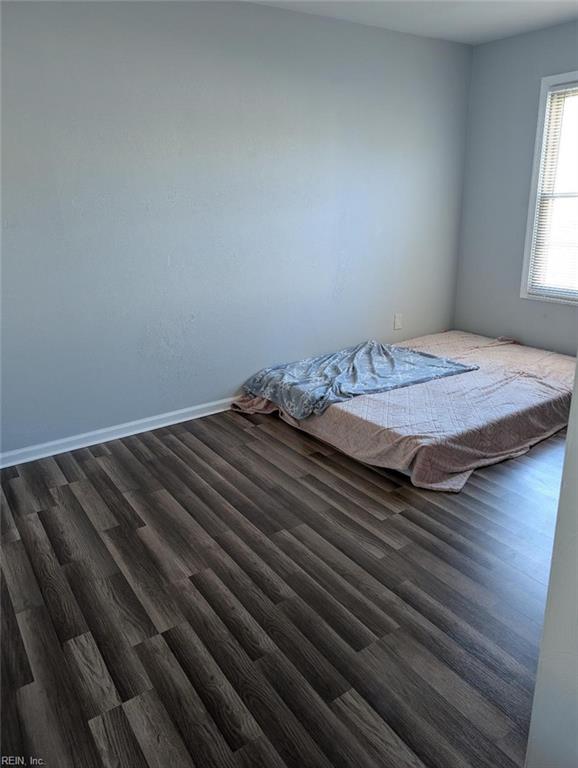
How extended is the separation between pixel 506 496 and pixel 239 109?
263 centimetres

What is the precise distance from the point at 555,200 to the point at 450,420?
212 cm

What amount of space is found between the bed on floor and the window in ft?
2.12

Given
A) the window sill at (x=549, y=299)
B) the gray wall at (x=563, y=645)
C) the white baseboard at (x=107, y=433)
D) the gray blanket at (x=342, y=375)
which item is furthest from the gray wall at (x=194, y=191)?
the gray wall at (x=563, y=645)

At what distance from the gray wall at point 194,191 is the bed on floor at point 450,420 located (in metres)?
0.77

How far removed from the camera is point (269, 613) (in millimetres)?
1827

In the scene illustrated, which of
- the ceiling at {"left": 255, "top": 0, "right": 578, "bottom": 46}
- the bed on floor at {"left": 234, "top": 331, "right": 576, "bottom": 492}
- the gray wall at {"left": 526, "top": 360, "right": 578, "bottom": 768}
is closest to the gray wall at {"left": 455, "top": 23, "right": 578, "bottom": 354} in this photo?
the ceiling at {"left": 255, "top": 0, "right": 578, "bottom": 46}

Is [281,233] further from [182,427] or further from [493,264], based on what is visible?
[493,264]

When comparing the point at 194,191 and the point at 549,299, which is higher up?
the point at 194,191

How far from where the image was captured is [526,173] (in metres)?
3.98

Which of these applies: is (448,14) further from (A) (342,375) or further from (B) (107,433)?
(B) (107,433)

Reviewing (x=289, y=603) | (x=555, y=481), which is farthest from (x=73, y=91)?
(x=555, y=481)

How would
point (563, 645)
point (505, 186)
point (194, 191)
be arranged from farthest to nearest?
point (505, 186) < point (194, 191) < point (563, 645)

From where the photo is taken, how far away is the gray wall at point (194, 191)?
2.69m

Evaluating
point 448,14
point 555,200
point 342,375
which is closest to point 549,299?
point 555,200
